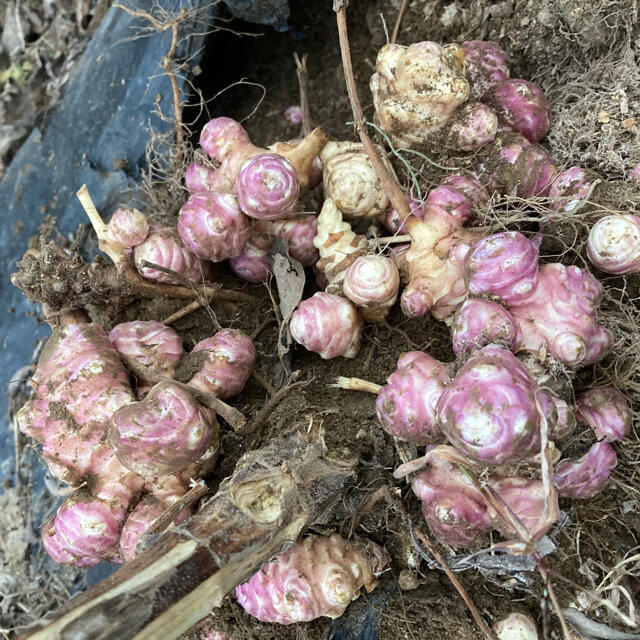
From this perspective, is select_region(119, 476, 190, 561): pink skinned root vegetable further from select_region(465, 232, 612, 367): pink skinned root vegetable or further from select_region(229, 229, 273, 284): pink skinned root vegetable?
select_region(465, 232, 612, 367): pink skinned root vegetable

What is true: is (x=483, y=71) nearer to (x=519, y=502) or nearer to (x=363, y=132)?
(x=363, y=132)

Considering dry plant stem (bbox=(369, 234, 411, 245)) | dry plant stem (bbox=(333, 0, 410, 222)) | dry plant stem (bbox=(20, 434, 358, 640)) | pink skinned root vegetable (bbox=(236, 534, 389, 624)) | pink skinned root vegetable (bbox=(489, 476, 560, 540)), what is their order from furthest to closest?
dry plant stem (bbox=(369, 234, 411, 245)), dry plant stem (bbox=(333, 0, 410, 222)), pink skinned root vegetable (bbox=(236, 534, 389, 624)), pink skinned root vegetable (bbox=(489, 476, 560, 540)), dry plant stem (bbox=(20, 434, 358, 640))

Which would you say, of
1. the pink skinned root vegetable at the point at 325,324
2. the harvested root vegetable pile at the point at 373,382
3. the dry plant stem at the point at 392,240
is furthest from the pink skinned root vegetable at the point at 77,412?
the dry plant stem at the point at 392,240

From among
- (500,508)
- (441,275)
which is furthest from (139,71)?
(500,508)

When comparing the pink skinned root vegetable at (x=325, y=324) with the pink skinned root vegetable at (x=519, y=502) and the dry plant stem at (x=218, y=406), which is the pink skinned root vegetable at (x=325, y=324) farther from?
the pink skinned root vegetable at (x=519, y=502)

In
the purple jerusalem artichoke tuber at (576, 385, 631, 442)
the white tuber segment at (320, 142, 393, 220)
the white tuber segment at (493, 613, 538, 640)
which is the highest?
the white tuber segment at (320, 142, 393, 220)

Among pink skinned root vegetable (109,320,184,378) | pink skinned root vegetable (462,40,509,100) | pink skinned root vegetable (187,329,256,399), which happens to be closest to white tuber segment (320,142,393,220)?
pink skinned root vegetable (462,40,509,100)

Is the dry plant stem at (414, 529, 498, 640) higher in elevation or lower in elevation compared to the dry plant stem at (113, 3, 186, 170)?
lower

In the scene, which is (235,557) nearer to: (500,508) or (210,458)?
(210,458)
